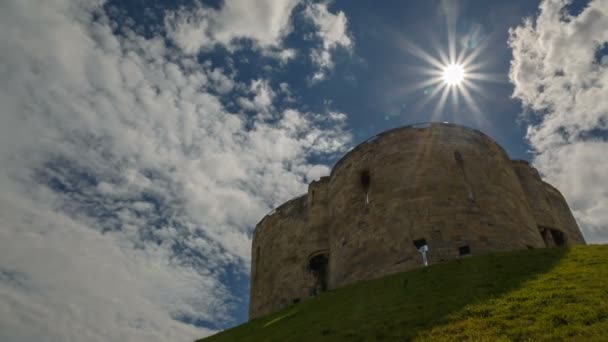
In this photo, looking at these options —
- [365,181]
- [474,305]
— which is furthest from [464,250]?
[474,305]

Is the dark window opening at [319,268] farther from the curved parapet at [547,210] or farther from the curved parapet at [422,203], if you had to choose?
the curved parapet at [547,210]

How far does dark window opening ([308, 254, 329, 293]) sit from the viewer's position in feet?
75.3

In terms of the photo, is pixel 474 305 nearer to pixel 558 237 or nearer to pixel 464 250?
pixel 464 250

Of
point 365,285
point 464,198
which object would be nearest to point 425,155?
point 464,198

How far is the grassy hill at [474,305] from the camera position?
7.20m

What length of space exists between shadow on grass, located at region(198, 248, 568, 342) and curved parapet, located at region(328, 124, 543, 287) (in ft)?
9.61

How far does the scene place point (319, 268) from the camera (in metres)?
23.4

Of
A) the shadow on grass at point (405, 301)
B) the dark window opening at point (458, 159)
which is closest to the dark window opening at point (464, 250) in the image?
the shadow on grass at point (405, 301)

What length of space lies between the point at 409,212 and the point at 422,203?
60 cm

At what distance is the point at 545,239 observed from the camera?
2252 centimetres

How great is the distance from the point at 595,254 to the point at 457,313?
228 inches

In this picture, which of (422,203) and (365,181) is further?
(365,181)

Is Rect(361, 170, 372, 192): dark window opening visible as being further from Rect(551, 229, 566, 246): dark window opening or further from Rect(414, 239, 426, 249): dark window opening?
Rect(551, 229, 566, 246): dark window opening

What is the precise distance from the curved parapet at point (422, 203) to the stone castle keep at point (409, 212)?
0.13 feet
